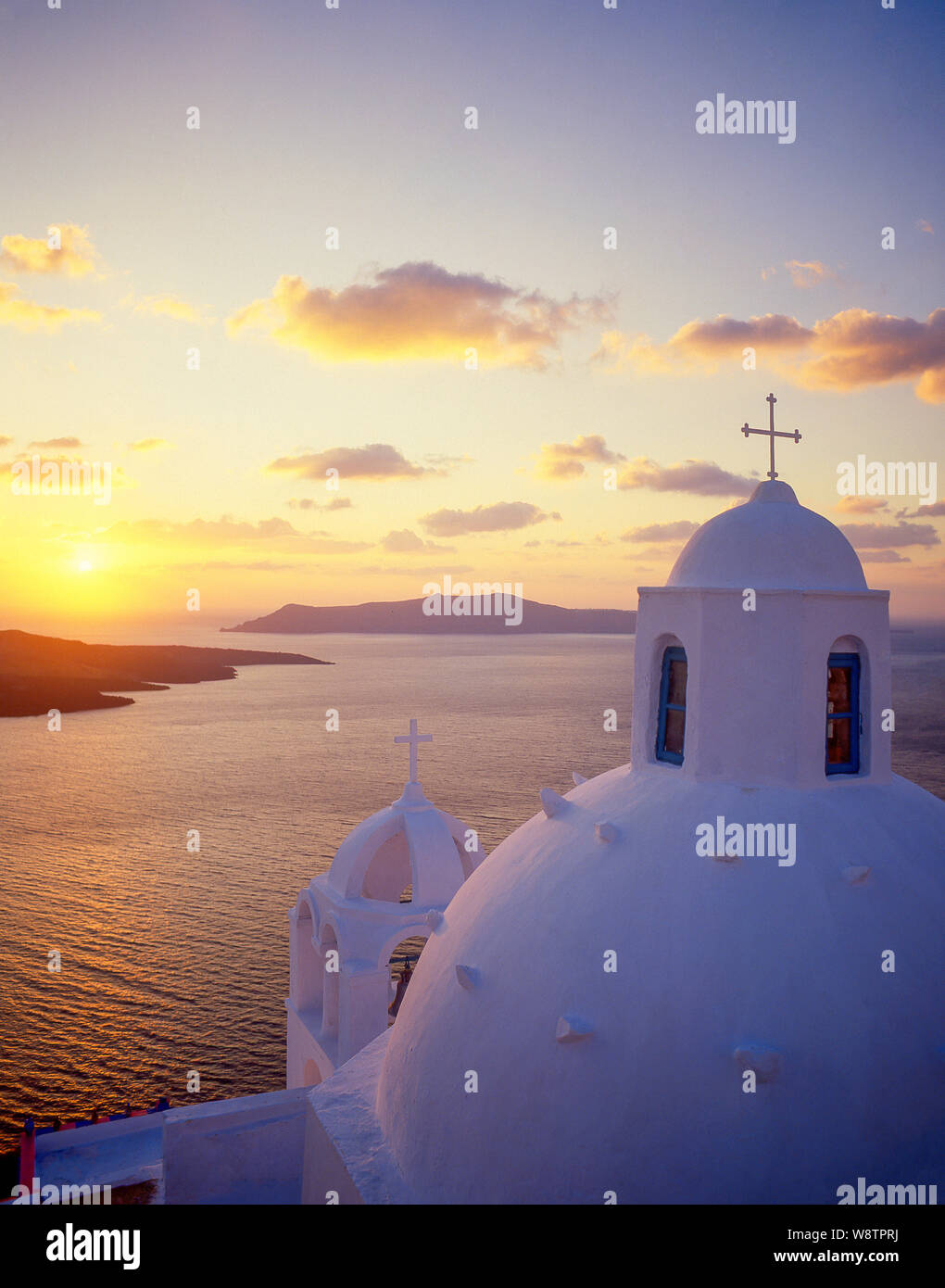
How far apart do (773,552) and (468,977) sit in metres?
5.62

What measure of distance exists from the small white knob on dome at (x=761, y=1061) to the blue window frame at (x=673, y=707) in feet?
10.4

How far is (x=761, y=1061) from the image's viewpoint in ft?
22.3

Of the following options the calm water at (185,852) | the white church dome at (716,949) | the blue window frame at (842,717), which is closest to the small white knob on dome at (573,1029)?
the white church dome at (716,949)

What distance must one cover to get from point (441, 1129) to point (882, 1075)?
13.9 ft

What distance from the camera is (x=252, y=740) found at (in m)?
92.6

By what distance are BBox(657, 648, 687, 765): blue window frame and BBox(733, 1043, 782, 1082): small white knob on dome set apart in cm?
317

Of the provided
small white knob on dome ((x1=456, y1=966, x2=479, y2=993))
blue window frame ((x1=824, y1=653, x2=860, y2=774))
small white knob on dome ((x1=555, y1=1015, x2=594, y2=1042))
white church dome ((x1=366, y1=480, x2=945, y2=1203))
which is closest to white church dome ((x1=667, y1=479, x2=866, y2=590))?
white church dome ((x1=366, y1=480, x2=945, y2=1203))

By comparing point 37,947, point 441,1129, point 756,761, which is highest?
point 756,761

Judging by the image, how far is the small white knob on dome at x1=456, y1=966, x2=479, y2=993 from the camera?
336 inches

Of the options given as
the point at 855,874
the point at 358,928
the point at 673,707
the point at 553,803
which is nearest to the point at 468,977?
the point at 553,803

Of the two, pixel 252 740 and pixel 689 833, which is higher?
pixel 252 740
